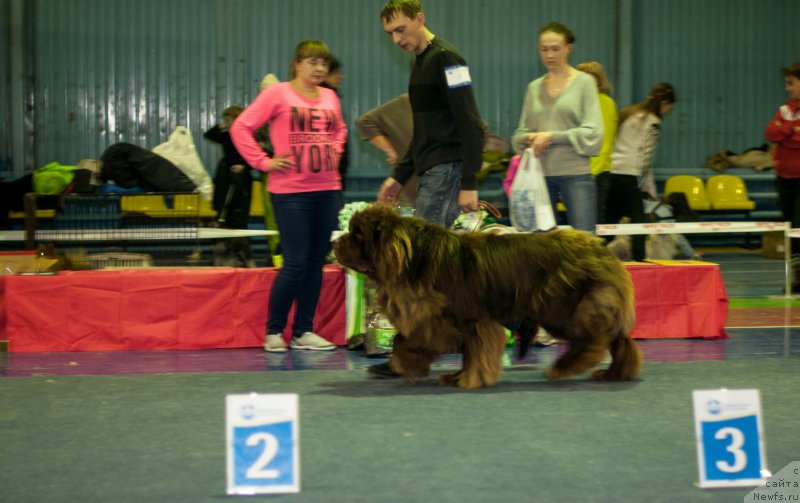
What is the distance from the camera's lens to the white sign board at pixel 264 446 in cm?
244

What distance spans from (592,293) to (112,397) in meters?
1.94

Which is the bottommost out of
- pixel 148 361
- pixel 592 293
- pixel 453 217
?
pixel 148 361

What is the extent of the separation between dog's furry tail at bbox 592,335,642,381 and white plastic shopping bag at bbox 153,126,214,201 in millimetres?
5427

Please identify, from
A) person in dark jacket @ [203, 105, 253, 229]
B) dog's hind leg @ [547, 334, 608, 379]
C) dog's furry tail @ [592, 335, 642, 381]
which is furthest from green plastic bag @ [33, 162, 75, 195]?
dog's furry tail @ [592, 335, 642, 381]

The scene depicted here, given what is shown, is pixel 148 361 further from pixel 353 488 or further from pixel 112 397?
pixel 353 488

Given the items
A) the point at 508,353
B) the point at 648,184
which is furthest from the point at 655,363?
the point at 648,184

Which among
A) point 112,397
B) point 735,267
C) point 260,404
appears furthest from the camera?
point 735,267

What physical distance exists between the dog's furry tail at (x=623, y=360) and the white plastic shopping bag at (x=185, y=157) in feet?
17.8

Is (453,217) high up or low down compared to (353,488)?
up

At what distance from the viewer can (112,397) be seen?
147 inches

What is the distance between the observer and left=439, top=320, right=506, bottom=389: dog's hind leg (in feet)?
12.4

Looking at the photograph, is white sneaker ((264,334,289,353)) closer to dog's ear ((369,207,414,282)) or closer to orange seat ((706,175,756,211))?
dog's ear ((369,207,414,282))

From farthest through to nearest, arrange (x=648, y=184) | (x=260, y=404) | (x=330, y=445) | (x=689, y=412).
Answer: (x=648, y=184), (x=689, y=412), (x=330, y=445), (x=260, y=404)

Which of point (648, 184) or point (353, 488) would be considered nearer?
point (353, 488)
